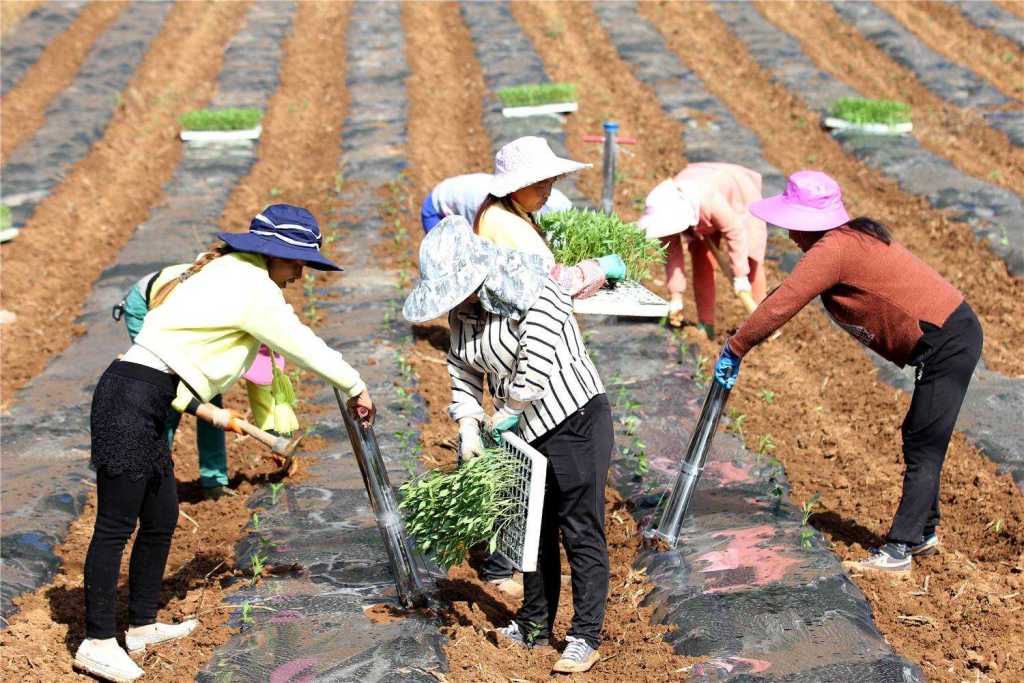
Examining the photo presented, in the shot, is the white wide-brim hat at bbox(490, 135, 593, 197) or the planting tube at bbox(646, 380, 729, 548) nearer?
the white wide-brim hat at bbox(490, 135, 593, 197)

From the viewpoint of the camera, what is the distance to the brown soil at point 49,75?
38.0ft

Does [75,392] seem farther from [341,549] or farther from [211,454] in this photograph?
[341,549]

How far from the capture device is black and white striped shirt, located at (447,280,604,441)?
3197 millimetres

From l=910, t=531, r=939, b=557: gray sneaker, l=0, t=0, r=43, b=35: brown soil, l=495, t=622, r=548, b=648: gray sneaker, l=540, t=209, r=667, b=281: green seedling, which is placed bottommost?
l=0, t=0, r=43, b=35: brown soil

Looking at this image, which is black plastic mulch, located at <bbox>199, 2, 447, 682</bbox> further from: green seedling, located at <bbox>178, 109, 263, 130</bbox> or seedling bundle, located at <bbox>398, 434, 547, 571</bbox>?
green seedling, located at <bbox>178, 109, 263, 130</bbox>

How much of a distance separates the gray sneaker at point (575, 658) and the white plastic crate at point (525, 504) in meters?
0.33

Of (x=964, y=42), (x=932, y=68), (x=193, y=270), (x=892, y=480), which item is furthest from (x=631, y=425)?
(x=964, y=42)

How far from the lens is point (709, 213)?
6.02m

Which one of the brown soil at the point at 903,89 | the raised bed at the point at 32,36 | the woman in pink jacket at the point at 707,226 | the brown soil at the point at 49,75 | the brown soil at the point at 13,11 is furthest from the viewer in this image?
the brown soil at the point at 13,11

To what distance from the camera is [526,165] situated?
326 centimetres

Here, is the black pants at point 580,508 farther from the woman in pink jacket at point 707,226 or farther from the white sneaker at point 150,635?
the woman in pink jacket at point 707,226

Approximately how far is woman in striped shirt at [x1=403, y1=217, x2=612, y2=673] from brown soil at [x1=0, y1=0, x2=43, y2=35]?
13.3 meters

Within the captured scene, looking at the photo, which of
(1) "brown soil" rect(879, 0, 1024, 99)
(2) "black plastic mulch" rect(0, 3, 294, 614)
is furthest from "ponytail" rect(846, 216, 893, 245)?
(1) "brown soil" rect(879, 0, 1024, 99)

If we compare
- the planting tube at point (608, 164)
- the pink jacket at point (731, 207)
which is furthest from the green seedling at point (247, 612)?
the planting tube at point (608, 164)
